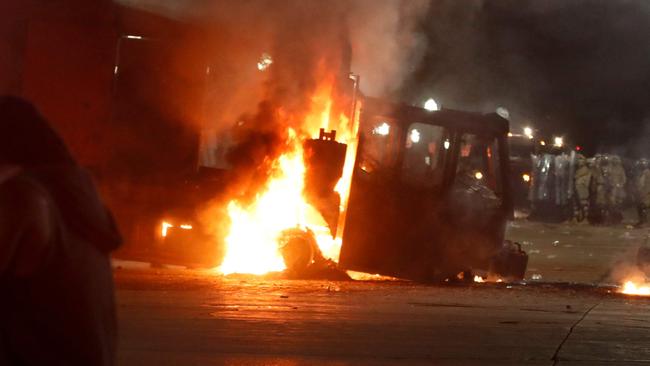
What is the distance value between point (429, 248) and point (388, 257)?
63 centimetres

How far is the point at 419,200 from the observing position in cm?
1202

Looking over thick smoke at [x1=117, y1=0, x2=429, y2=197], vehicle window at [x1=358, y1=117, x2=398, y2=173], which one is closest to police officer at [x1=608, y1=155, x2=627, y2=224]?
thick smoke at [x1=117, y1=0, x2=429, y2=197]

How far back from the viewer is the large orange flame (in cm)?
1209

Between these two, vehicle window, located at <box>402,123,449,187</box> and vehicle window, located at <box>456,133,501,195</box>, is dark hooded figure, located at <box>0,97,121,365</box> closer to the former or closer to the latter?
vehicle window, located at <box>402,123,449,187</box>

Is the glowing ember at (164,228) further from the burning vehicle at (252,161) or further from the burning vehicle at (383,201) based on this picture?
the burning vehicle at (383,201)

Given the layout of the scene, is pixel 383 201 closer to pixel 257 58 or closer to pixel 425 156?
pixel 425 156

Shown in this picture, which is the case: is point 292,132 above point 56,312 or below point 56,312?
above

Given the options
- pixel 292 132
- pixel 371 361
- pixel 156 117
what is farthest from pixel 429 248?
pixel 371 361

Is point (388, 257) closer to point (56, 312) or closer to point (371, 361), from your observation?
point (371, 361)

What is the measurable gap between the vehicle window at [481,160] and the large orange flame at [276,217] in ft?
5.34

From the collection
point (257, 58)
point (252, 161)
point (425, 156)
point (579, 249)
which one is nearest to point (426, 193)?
point (425, 156)

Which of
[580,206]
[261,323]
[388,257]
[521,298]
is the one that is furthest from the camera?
[580,206]

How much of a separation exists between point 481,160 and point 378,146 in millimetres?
1649

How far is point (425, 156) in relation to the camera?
484 inches
